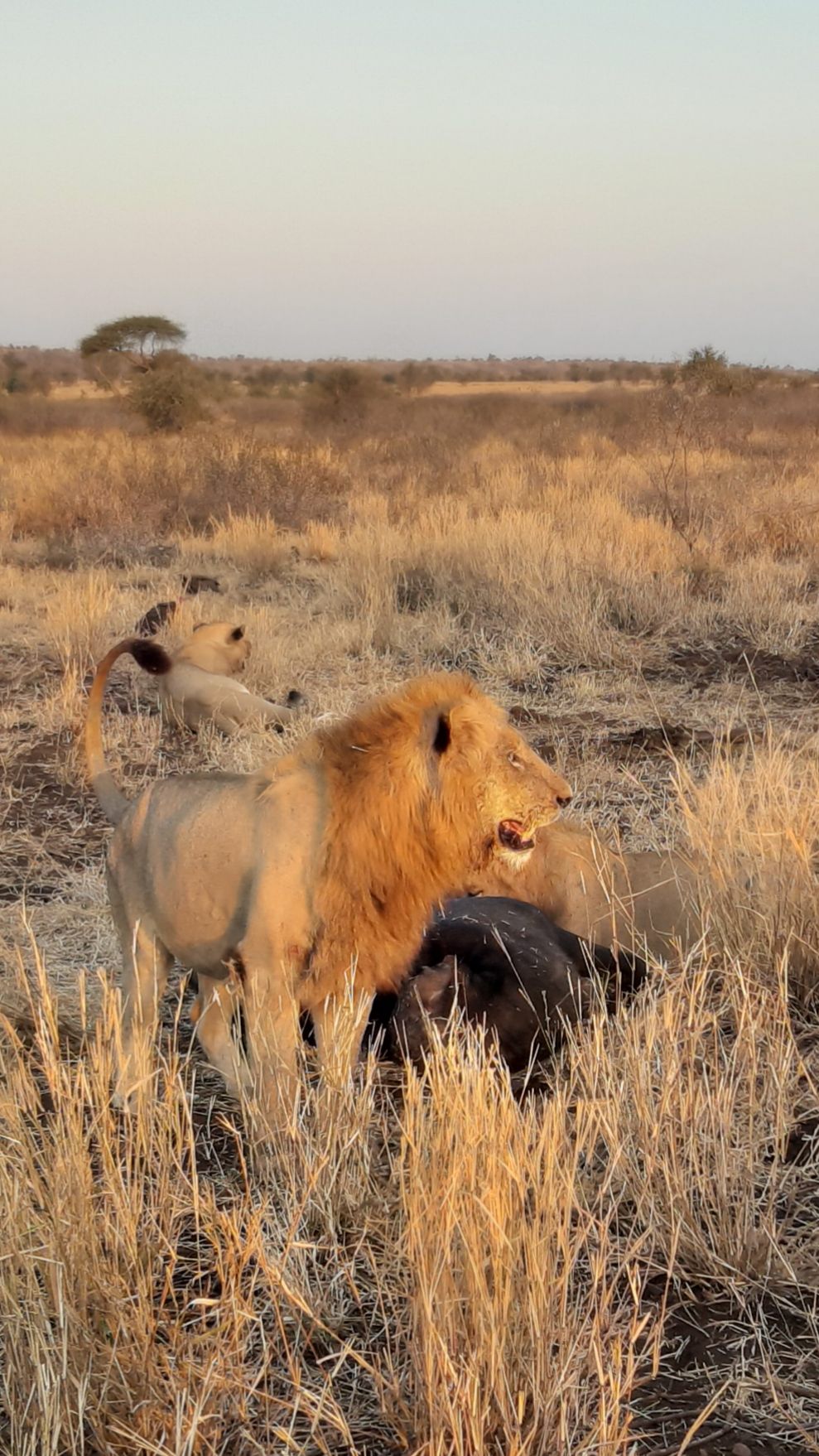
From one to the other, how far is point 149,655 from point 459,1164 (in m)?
2.28

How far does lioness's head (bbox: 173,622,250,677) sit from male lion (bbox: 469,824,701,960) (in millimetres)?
4204

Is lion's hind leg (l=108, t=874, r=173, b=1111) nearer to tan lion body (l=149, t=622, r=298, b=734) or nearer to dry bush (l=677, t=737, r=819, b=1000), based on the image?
dry bush (l=677, t=737, r=819, b=1000)

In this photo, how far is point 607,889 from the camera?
4.46 meters

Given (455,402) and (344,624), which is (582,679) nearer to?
(344,624)

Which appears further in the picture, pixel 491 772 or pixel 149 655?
pixel 149 655

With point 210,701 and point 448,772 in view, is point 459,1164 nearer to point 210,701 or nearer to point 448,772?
point 448,772

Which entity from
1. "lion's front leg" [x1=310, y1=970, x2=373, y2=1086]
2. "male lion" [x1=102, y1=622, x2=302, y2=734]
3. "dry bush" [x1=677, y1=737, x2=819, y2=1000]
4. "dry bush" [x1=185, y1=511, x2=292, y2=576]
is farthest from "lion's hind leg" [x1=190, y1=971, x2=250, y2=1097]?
"dry bush" [x1=185, y1=511, x2=292, y2=576]

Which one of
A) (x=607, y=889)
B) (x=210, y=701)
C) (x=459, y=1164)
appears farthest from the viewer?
(x=210, y=701)

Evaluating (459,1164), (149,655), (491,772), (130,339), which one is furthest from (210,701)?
(130,339)

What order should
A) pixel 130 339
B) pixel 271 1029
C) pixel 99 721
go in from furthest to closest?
pixel 130 339, pixel 99 721, pixel 271 1029

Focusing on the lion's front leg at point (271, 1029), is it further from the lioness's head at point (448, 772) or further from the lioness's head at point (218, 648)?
the lioness's head at point (218, 648)

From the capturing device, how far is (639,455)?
20750 mm

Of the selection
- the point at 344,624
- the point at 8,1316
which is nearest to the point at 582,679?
the point at 344,624

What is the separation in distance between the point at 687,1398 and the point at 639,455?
63.8ft
